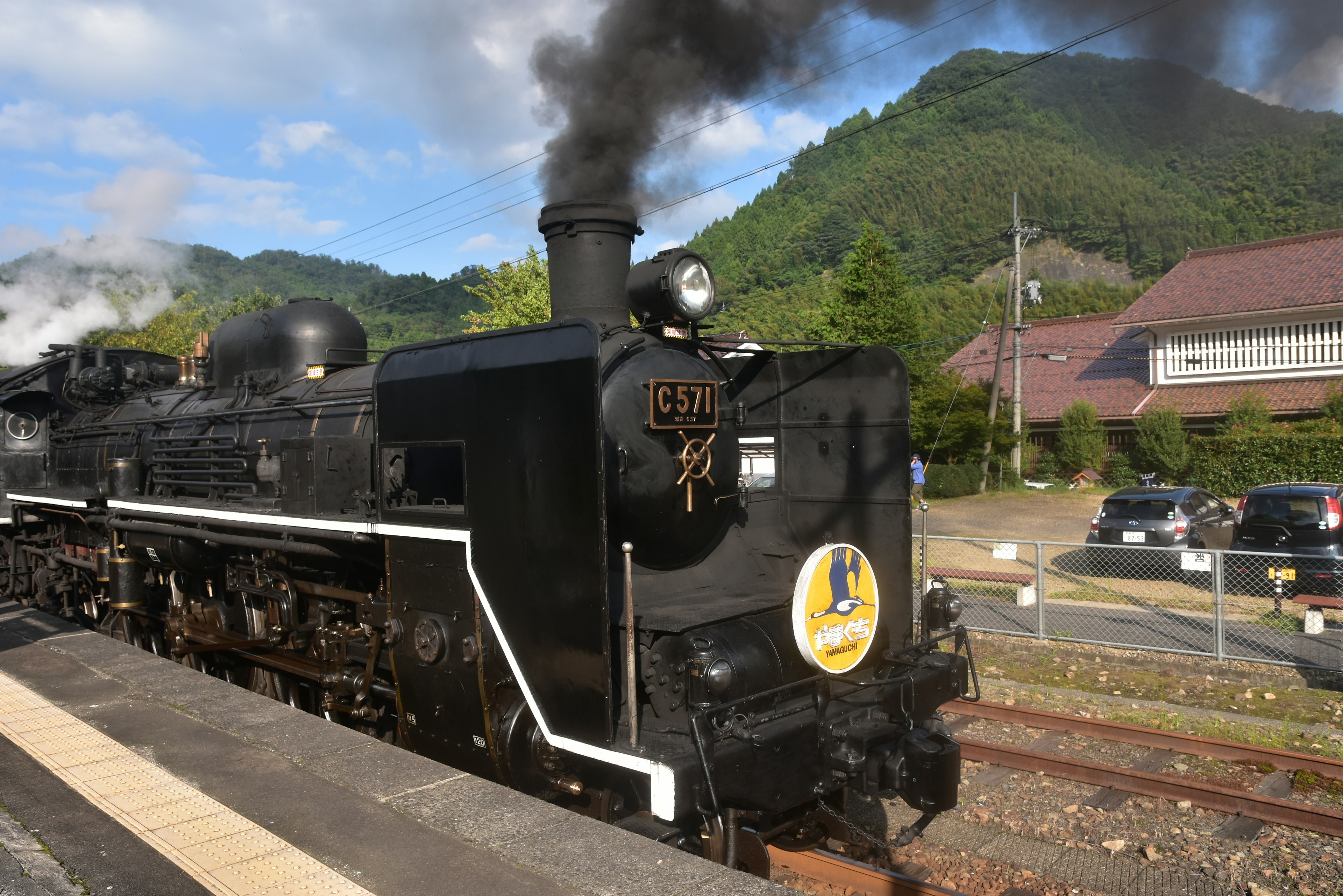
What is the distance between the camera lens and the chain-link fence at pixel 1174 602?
9.40 meters

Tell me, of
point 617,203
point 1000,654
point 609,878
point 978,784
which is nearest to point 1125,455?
point 1000,654

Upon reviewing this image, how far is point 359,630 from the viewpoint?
5.76 metres

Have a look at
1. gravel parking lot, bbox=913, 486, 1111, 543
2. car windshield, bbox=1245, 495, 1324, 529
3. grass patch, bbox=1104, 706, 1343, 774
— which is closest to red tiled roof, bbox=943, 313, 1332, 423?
gravel parking lot, bbox=913, 486, 1111, 543

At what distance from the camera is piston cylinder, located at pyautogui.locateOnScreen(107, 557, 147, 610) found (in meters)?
8.23

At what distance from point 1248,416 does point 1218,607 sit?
1646 centimetres

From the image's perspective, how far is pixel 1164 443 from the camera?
23.9 meters

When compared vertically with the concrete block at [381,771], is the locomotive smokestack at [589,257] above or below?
above

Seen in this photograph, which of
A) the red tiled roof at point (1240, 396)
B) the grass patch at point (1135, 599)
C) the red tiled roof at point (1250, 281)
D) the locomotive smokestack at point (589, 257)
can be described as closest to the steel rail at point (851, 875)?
the locomotive smokestack at point (589, 257)

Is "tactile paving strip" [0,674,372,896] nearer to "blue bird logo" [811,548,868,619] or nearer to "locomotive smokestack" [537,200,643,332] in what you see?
"blue bird logo" [811,548,868,619]

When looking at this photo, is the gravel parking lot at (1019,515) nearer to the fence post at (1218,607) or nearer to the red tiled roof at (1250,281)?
the red tiled roof at (1250,281)

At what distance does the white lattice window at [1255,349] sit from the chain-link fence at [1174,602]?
15.0m

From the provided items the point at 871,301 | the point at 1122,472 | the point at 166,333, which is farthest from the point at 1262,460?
the point at 166,333

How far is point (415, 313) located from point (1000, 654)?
2241 inches

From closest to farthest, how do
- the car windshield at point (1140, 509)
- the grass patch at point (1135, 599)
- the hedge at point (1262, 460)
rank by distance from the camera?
the grass patch at point (1135, 599)
the car windshield at point (1140, 509)
the hedge at point (1262, 460)
